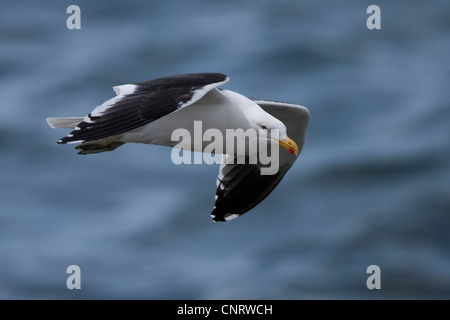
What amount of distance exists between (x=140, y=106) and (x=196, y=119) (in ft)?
2.09

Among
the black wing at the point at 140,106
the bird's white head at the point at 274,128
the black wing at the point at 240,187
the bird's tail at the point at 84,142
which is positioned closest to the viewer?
the black wing at the point at 140,106

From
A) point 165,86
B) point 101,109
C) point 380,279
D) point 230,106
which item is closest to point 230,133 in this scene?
point 230,106

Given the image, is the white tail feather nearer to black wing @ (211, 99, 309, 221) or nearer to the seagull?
the seagull

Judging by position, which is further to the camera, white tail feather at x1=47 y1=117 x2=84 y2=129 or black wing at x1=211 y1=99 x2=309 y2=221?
black wing at x1=211 y1=99 x2=309 y2=221

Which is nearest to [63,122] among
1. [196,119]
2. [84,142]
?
[84,142]

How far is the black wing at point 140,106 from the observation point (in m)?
5.37

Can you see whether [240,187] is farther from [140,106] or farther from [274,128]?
[140,106]

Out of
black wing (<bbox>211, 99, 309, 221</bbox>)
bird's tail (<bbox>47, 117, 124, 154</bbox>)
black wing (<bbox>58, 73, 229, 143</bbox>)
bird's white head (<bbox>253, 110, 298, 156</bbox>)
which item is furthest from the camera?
black wing (<bbox>211, 99, 309, 221</bbox>)

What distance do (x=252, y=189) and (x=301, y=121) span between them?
0.71 m

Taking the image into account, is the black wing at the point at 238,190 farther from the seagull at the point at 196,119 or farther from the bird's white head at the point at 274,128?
the bird's white head at the point at 274,128

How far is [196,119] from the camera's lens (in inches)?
241

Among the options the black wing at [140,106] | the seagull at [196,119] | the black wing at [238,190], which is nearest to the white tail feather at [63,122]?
the seagull at [196,119]

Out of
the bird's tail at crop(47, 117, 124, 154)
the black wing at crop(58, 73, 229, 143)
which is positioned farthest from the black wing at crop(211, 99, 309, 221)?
the black wing at crop(58, 73, 229, 143)

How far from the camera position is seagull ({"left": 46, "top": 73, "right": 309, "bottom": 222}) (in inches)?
215
